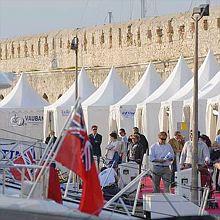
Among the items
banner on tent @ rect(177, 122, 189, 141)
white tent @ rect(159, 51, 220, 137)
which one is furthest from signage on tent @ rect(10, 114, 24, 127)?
banner on tent @ rect(177, 122, 189, 141)

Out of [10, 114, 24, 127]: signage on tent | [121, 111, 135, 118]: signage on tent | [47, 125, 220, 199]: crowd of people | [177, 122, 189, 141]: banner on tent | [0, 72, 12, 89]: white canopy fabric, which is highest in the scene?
[0, 72, 12, 89]: white canopy fabric

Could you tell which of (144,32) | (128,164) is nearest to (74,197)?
(128,164)

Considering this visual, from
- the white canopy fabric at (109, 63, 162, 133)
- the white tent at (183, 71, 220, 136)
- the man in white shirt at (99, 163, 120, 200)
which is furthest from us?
the white canopy fabric at (109, 63, 162, 133)

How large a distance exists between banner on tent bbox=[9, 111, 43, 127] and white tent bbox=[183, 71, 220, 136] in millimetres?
8425

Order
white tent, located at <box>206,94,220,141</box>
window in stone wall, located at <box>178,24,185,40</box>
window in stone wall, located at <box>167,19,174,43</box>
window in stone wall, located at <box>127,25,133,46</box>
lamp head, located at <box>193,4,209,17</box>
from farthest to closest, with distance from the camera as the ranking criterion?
1. window in stone wall, located at <box>127,25,133,46</box>
2. window in stone wall, located at <box>167,19,174,43</box>
3. window in stone wall, located at <box>178,24,185,40</box>
4. white tent, located at <box>206,94,220,141</box>
5. lamp head, located at <box>193,4,209,17</box>

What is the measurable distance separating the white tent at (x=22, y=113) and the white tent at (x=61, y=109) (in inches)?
33.8

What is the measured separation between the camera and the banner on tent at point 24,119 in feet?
111

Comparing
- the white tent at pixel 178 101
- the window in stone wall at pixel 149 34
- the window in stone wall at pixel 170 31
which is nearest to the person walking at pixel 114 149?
the white tent at pixel 178 101

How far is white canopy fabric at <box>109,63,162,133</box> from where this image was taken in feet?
99.3

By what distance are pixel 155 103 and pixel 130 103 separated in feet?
5.73

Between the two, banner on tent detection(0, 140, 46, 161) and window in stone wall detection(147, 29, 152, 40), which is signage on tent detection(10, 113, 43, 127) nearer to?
Answer: window in stone wall detection(147, 29, 152, 40)

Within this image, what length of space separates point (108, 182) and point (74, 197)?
13.8 ft

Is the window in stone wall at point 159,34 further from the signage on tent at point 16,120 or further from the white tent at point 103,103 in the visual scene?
the signage on tent at point 16,120

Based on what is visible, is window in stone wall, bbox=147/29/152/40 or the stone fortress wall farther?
→ window in stone wall, bbox=147/29/152/40
